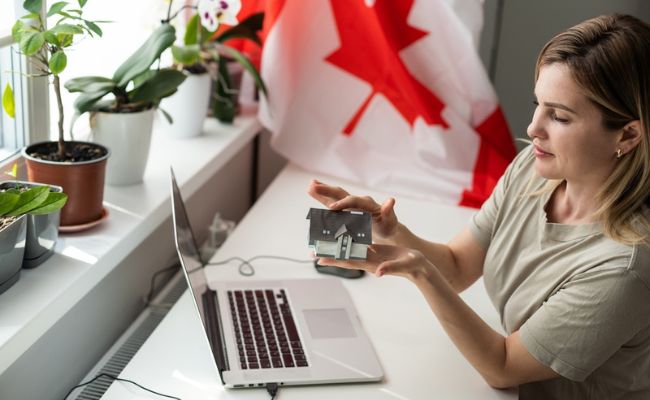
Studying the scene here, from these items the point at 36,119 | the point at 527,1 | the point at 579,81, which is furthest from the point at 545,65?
the point at 527,1

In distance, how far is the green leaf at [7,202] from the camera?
1146mm

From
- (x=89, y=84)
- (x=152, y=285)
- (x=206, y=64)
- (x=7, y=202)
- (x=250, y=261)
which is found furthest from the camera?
(x=206, y=64)

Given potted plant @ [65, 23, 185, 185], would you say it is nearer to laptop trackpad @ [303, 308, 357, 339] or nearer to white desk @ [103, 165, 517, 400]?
white desk @ [103, 165, 517, 400]

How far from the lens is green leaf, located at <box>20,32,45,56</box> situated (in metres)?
1.23

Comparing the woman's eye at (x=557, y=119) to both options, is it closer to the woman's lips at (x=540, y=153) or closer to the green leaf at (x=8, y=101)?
the woman's lips at (x=540, y=153)

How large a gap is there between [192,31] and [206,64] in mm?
130

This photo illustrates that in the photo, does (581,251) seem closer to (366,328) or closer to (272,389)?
(366,328)

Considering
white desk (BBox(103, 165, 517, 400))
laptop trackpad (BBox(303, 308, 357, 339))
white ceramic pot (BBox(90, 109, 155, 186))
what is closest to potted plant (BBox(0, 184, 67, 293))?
white desk (BBox(103, 165, 517, 400))

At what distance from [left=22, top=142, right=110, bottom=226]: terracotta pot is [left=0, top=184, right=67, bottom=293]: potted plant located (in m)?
0.11

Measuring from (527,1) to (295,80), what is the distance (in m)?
0.82

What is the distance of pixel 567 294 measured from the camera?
47.6 inches

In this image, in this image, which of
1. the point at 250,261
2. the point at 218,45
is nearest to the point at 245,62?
the point at 218,45

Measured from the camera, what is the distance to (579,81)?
1171 mm

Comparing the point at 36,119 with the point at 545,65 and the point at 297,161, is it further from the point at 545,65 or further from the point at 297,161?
the point at 545,65
